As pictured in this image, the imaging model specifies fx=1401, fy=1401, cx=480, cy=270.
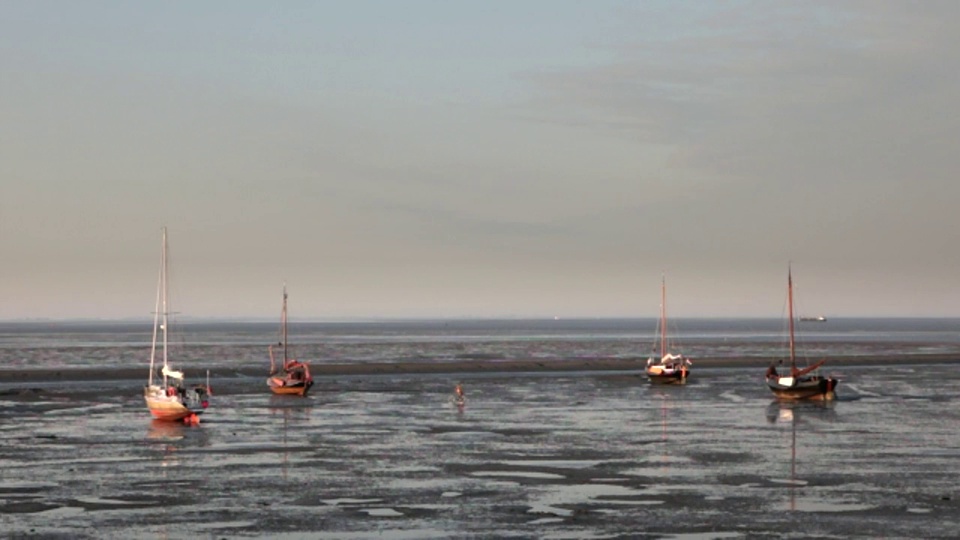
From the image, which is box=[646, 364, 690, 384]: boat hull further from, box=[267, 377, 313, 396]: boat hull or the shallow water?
box=[267, 377, 313, 396]: boat hull

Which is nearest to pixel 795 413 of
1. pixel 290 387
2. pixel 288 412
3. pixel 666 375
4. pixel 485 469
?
pixel 288 412

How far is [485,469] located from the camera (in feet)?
159

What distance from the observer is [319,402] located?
8356 cm

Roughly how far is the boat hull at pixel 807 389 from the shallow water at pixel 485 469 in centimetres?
164

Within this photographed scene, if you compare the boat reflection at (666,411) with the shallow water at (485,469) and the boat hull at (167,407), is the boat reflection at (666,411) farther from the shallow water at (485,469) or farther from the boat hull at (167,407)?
the boat hull at (167,407)

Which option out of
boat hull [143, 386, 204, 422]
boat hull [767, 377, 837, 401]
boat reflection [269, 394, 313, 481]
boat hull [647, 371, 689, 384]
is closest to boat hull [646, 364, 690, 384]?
boat hull [647, 371, 689, 384]

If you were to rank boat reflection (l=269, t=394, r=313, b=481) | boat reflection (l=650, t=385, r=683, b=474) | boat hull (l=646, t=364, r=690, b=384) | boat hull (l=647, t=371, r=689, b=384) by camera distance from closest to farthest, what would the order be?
boat reflection (l=650, t=385, r=683, b=474)
boat reflection (l=269, t=394, r=313, b=481)
boat hull (l=647, t=371, r=689, b=384)
boat hull (l=646, t=364, r=690, b=384)

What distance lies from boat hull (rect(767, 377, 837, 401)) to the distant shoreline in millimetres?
39821

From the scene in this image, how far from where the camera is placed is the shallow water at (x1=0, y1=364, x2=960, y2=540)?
121ft

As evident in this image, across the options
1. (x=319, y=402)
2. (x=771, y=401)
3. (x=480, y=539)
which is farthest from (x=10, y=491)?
(x=771, y=401)

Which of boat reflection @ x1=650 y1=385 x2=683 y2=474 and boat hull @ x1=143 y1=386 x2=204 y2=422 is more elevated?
boat hull @ x1=143 y1=386 x2=204 y2=422

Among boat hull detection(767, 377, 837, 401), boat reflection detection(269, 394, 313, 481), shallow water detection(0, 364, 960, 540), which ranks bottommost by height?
shallow water detection(0, 364, 960, 540)

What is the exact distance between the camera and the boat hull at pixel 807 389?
83.8 metres

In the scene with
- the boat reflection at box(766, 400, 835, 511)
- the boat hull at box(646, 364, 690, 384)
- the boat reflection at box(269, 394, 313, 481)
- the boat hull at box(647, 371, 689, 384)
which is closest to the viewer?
the boat reflection at box(269, 394, 313, 481)
